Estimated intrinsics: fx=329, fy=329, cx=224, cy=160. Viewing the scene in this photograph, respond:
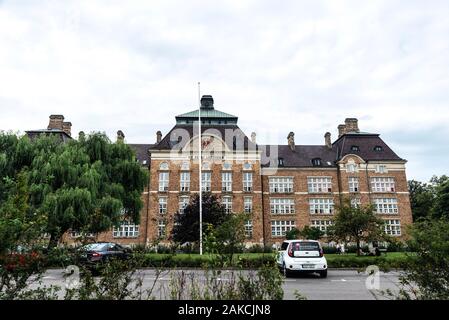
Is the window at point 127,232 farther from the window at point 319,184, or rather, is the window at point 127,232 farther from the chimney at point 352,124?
the chimney at point 352,124

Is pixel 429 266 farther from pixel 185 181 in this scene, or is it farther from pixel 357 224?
pixel 185 181

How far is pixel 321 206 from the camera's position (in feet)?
142

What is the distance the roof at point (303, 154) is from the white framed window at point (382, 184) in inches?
220

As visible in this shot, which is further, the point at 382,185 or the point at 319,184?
the point at 319,184

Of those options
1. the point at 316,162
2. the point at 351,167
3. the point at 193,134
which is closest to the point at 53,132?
the point at 193,134

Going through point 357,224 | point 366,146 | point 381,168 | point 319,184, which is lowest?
point 357,224

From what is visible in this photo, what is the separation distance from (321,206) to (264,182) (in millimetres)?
8043

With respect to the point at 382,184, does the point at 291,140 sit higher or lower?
higher

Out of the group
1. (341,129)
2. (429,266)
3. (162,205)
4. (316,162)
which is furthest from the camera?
(341,129)

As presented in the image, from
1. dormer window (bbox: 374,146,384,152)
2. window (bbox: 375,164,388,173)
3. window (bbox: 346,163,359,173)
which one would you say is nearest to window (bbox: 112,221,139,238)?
window (bbox: 346,163,359,173)

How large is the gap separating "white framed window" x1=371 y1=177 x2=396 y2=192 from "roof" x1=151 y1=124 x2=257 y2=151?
16423 millimetres

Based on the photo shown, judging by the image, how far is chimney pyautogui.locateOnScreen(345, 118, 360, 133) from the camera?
48875 millimetres

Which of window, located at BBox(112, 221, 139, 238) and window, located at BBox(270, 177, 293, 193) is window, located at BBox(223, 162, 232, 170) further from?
window, located at BBox(112, 221, 139, 238)
